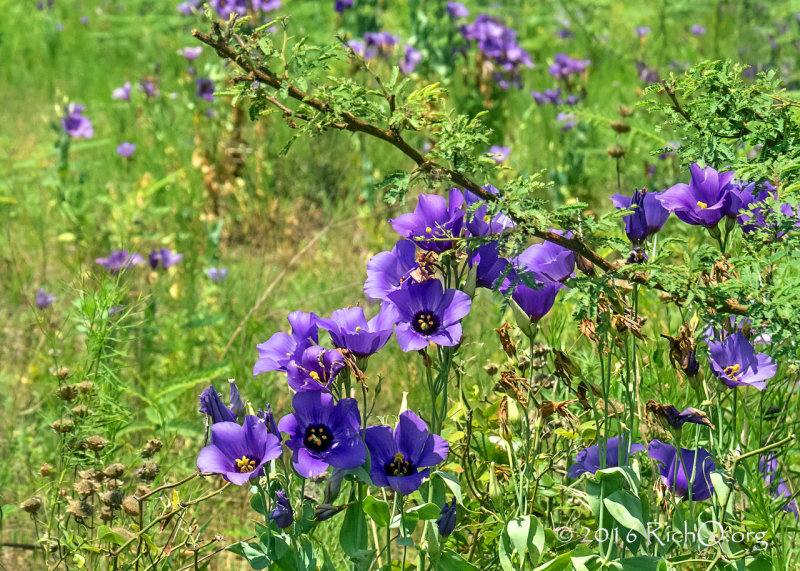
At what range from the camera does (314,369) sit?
1194mm

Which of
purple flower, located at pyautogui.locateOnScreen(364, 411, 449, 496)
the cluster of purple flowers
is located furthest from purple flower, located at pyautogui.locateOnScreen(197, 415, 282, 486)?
the cluster of purple flowers

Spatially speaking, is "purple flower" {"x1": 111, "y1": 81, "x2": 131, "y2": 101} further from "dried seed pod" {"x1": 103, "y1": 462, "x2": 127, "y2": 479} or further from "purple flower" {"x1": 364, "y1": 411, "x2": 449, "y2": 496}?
"purple flower" {"x1": 364, "y1": 411, "x2": 449, "y2": 496}

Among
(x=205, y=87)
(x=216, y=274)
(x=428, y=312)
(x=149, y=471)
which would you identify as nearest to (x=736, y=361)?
(x=428, y=312)

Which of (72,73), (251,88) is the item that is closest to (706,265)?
(251,88)

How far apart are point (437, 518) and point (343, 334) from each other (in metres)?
0.30

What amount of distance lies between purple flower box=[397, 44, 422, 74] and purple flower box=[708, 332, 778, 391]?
3.28 meters


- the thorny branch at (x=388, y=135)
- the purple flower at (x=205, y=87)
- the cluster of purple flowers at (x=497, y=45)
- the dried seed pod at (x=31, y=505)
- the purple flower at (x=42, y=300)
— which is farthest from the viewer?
the cluster of purple flowers at (x=497, y=45)

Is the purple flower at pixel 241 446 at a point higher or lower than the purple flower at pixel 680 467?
higher

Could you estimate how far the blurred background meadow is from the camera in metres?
2.13

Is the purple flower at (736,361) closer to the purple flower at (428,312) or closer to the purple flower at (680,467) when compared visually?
the purple flower at (680,467)

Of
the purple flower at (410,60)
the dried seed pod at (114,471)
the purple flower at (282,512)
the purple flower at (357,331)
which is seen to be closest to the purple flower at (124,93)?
the purple flower at (410,60)

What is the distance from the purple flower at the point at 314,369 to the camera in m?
1.17

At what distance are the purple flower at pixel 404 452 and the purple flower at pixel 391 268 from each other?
7.7 inches

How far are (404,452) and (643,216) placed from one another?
0.50 metres
